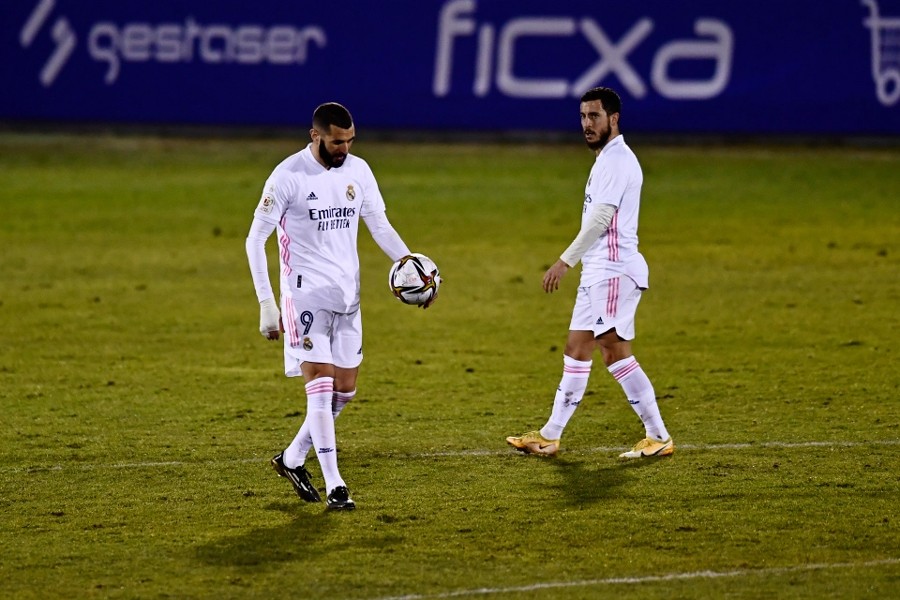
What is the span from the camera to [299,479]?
26.6 ft

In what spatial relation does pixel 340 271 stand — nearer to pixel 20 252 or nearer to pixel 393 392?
pixel 393 392

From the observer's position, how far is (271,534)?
7449 mm

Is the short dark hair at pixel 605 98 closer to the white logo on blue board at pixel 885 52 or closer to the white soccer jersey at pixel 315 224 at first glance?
the white soccer jersey at pixel 315 224

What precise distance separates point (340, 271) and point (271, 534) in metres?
1.56

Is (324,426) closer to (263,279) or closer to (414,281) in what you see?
(263,279)

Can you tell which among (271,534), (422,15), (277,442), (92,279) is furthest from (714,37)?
(271,534)

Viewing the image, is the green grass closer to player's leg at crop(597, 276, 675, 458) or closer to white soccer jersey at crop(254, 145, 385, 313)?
player's leg at crop(597, 276, 675, 458)

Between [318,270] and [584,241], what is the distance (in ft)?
5.67

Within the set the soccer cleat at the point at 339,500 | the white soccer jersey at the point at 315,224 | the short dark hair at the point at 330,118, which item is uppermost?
the short dark hair at the point at 330,118

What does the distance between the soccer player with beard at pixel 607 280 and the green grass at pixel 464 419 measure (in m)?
0.26

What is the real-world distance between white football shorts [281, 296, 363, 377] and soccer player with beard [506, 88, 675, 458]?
1318 mm

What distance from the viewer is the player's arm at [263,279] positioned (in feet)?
25.6

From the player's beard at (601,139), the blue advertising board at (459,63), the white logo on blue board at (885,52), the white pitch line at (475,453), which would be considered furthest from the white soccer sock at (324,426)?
the white logo on blue board at (885,52)

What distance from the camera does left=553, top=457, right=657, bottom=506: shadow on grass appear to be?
26.6 feet
